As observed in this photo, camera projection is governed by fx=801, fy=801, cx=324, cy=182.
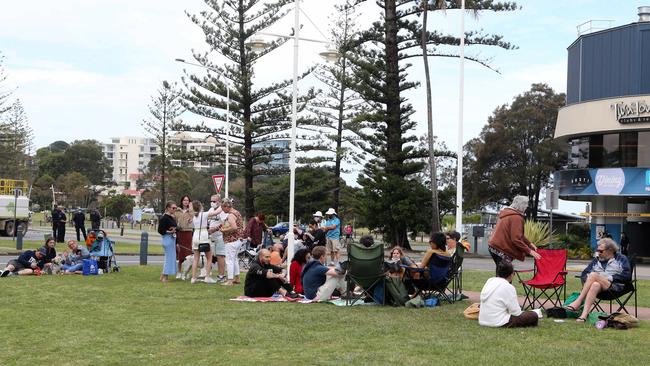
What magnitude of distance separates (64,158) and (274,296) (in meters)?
106

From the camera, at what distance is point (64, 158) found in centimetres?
11238

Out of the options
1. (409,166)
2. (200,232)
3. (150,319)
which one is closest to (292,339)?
(150,319)

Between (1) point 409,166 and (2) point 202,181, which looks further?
(2) point 202,181

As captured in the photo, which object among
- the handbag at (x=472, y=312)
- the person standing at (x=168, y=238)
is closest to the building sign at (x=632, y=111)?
the person standing at (x=168, y=238)

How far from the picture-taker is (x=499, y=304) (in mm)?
9555

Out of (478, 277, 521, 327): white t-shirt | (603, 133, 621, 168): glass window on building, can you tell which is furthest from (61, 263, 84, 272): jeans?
(603, 133, 621, 168): glass window on building

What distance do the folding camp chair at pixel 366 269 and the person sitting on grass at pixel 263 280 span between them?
3.91 feet

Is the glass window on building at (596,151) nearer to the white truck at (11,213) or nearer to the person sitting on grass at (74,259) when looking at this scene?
the white truck at (11,213)

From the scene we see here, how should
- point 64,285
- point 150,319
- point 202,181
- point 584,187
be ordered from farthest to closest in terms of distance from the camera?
point 202,181 → point 584,187 → point 64,285 → point 150,319

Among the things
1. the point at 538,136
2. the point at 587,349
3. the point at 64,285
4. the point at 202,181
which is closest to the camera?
the point at 587,349

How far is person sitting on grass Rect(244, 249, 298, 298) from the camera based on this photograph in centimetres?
Answer: 1257

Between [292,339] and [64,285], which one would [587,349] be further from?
[64,285]

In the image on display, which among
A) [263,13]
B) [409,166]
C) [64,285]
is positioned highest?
[263,13]

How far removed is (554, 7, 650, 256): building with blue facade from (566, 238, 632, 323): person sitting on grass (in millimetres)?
27244
